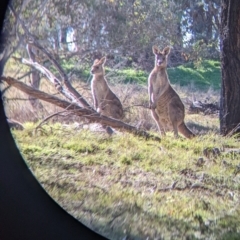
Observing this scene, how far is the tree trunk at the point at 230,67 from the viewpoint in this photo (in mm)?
1870

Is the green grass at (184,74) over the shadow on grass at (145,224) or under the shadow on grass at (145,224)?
over

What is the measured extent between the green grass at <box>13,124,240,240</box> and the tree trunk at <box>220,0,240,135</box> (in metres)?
0.08

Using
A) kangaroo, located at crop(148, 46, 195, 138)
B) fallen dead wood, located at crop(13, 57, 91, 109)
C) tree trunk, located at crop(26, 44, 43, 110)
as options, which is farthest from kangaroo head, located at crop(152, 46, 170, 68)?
tree trunk, located at crop(26, 44, 43, 110)

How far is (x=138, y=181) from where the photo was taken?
1963mm

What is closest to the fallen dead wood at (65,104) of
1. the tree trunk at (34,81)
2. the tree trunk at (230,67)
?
the tree trunk at (34,81)

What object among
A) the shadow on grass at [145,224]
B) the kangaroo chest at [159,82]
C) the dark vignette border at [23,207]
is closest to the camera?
the shadow on grass at [145,224]

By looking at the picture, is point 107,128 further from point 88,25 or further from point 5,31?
point 5,31

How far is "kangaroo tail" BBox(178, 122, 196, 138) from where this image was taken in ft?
6.34

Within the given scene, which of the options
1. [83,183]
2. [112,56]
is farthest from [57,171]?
[112,56]

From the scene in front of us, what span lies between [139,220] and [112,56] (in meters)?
0.72

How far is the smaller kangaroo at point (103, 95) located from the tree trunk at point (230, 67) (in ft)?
1.48

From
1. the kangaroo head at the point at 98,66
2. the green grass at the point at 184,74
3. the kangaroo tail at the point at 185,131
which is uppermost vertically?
the kangaroo head at the point at 98,66

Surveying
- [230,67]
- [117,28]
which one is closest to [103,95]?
[117,28]

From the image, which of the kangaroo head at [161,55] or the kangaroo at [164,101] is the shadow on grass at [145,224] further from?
the kangaroo head at [161,55]
